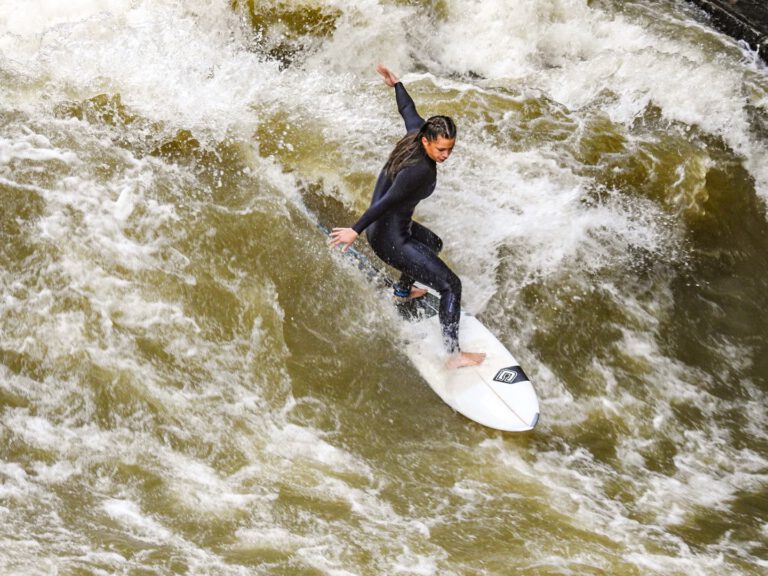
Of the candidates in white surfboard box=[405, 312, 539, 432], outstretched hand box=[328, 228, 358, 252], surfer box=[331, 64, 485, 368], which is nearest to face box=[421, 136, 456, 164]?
surfer box=[331, 64, 485, 368]

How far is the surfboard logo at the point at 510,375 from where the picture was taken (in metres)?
4.94

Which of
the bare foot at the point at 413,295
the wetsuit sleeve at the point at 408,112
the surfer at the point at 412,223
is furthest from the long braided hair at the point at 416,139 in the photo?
the bare foot at the point at 413,295

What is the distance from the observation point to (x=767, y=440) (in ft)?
15.9

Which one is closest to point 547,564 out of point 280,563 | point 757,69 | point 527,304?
point 280,563

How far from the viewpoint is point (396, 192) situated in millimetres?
4348

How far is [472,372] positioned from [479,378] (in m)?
0.06

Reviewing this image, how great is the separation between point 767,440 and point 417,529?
7.79 ft

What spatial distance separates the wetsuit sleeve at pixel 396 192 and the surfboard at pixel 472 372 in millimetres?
1188

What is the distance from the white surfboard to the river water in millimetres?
107

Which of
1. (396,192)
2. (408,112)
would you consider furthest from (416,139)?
(408,112)

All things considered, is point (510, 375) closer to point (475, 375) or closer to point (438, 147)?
point (475, 375)

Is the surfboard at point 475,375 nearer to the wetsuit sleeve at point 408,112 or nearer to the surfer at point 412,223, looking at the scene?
the surfer at point 412,223

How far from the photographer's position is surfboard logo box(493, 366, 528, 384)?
16.2 ft

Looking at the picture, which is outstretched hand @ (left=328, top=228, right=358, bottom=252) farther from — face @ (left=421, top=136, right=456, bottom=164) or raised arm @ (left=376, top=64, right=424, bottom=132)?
raised arm @ (left=376, top=64, right=424, bottom=132)
